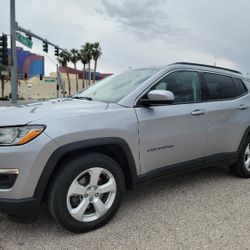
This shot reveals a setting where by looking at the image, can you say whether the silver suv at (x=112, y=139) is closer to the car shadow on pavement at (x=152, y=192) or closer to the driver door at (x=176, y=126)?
the driver door at (x=176, y=126)

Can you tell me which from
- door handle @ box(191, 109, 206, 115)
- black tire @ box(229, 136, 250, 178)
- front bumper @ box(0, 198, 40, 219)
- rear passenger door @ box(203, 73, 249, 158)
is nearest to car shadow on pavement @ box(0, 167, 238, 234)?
black tire @ box(229, 136, 250, 178)

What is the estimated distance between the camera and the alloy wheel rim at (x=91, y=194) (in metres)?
3.23

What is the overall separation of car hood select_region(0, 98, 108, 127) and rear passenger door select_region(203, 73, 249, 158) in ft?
5.41

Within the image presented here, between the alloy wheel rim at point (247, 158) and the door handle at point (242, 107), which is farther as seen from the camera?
the alloy wheel rim at point (247, 158)

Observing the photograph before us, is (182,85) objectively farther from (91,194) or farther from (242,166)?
(91,194)

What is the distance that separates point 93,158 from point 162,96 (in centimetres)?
99

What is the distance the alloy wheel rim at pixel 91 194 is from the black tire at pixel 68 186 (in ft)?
0.12

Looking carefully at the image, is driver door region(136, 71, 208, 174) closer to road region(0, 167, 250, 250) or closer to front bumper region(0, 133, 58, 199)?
road region(0, 167, 250, 250)

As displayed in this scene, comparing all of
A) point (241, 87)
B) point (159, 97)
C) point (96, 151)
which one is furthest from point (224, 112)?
point (96, 151)

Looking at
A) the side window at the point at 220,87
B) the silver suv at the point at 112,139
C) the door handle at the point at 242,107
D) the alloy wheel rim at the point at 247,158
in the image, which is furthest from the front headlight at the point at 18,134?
the alloy wheel rim at the point at 247,158

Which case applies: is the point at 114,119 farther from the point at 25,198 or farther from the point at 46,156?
the point at 25,198

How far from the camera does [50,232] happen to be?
11.1ft

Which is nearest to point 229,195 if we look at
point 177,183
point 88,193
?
point 177,183

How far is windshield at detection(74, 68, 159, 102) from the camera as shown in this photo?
13.0ft
